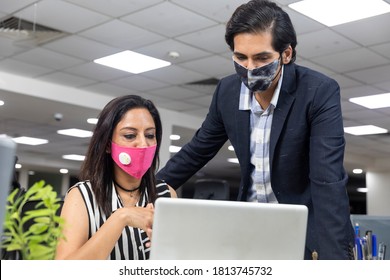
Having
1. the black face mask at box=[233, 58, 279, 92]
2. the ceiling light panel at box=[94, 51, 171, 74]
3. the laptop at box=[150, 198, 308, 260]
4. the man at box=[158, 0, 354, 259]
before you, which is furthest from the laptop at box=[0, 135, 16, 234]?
the ceiling light panel at box=[94, 51, 171, 74]

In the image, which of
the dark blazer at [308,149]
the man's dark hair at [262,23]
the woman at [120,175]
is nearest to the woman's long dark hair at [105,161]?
the woman at [120,175]

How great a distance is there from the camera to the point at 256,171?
1625 mm

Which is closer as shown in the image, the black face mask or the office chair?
the black face mask

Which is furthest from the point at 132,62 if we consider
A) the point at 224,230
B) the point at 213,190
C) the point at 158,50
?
the point at 224,230

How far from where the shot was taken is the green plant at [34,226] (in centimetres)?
61

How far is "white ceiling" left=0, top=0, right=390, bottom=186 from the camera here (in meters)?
4.42

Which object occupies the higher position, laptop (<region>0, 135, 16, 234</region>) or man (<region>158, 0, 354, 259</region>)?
man (<region>158, 0, 354, 259</region>)

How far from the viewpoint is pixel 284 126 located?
157 cm

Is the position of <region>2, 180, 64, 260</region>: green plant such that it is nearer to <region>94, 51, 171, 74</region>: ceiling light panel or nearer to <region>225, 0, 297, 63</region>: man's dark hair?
<region>225, 0, 297, 63</region>: man's dark hair

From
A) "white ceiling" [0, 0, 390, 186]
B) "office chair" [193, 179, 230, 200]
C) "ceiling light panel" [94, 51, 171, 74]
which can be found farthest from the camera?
"office chair" [193, 179, 230, 200]

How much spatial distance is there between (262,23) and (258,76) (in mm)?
171

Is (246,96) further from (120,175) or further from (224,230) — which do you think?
(224,230)
